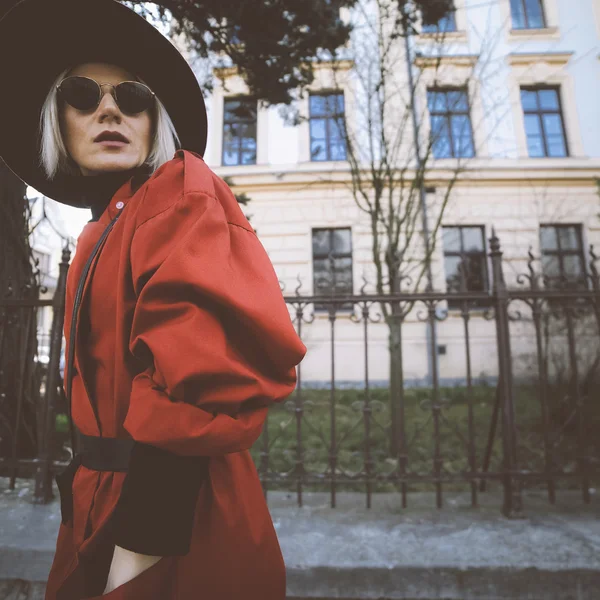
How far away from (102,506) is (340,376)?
860 centimetres

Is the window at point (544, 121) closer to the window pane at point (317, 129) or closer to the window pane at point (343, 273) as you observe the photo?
the window pane at point (317, 129)

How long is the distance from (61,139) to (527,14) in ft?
46.2

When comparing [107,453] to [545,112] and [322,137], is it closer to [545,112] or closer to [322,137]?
[322,137]

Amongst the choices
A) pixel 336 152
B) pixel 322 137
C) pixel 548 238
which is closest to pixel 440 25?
pixel 336 152

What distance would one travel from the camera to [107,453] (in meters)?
0.86

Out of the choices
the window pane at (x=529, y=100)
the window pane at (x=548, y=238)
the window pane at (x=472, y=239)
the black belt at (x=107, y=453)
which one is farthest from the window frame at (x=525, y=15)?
the black belt at (x=107, y=453)

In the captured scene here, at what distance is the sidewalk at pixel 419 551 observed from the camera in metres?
2.04

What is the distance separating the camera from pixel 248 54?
11.0ft

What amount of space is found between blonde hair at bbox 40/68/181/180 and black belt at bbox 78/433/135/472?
730 millimetres

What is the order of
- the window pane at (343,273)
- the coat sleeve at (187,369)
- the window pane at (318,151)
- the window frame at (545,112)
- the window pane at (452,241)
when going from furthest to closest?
the window frame at (545,112)
the window pane at (318,151)
the window pane at (452,241)
the window pane at (343,273)
the coat sleeve at (187,369)

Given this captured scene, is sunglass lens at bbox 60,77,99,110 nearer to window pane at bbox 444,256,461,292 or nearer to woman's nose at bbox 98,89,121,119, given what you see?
woman's nose at bbox 98,89,121,119

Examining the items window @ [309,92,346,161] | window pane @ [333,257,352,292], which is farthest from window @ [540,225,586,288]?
window @ [309,92,346,161]

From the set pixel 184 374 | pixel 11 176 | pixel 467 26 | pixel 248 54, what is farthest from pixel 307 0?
pixel 467 26

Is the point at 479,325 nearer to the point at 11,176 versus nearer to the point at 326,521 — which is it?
the point at 326,521
